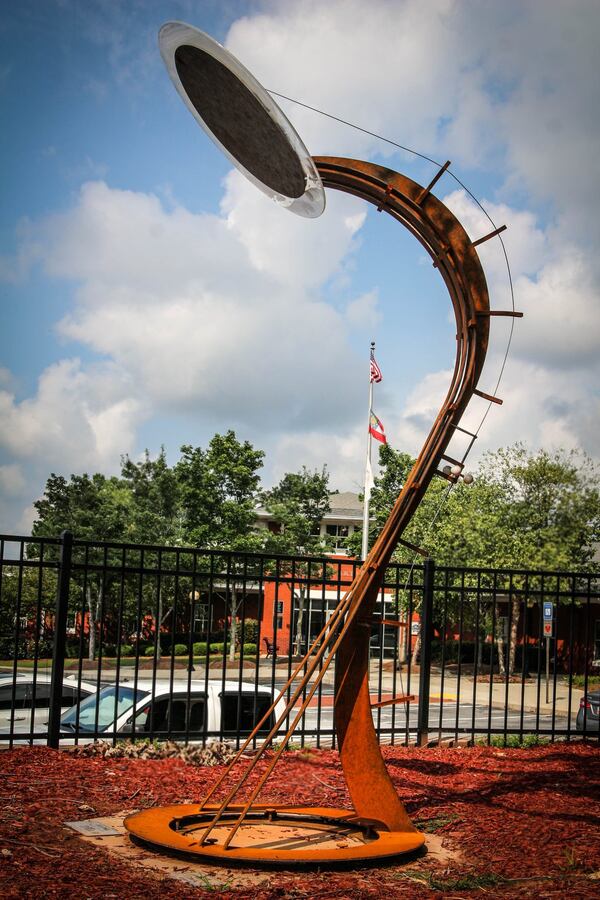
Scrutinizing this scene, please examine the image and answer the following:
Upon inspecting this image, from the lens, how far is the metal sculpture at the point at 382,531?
4438 millimetres

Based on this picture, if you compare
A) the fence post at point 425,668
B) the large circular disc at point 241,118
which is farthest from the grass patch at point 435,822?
the large circular disc at point 241,118

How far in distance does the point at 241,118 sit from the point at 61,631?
4131 millimetres

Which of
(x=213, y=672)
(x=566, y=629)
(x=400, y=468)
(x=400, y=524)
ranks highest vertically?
(x=400, y=468)

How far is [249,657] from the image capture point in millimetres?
33969

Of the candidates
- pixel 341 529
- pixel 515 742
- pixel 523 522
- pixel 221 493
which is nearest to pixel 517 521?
pixel 523 522

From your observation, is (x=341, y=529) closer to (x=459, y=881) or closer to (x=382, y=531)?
(x=382, y=531)

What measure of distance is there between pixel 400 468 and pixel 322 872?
40104 millimetres

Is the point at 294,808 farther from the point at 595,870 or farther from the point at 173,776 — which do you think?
the point at 595,870

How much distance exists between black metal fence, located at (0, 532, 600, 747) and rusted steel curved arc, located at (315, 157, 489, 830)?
9.8 inches

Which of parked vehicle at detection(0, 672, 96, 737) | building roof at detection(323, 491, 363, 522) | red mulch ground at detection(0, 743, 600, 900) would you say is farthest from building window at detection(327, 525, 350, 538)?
red mulch ground at detection(0, 743, 600, 900)

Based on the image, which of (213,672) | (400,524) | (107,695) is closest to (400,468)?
(213,672)

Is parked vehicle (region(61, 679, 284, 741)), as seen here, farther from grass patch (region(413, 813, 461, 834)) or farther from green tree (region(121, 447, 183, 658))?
green tree (region(121, 447, 183, 658))

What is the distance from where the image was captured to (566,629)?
29.8 metres

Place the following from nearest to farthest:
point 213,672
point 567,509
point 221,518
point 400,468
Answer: point 567,509 < point 213,672 < point 221,518 < point 400,468
